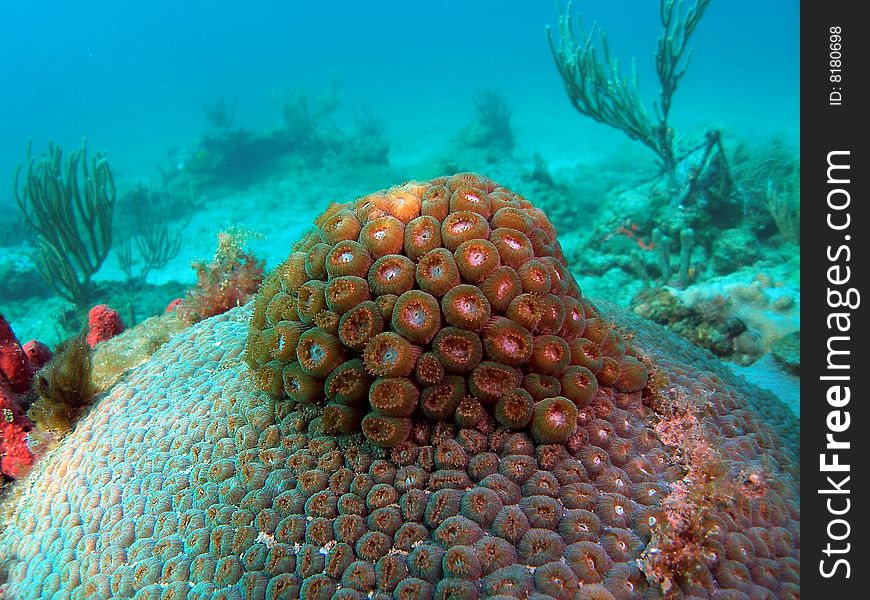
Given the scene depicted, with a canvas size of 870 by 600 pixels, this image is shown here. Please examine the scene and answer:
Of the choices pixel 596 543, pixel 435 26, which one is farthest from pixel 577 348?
pixel 435 26

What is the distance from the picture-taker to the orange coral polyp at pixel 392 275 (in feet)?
8.36

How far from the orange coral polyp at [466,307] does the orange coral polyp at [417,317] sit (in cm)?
6

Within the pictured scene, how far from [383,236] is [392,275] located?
0.25 metres

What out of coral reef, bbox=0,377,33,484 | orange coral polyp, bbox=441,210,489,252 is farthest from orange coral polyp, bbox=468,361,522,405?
coral reef, bbox=0,377,33,484

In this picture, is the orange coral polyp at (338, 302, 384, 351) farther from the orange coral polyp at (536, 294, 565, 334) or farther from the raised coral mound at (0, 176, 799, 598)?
the orange coral polyp at (536, 294, 565, 334)

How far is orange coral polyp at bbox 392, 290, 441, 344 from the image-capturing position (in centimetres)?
244

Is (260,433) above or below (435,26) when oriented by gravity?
below

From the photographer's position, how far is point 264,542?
228cm

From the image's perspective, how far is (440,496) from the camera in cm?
225

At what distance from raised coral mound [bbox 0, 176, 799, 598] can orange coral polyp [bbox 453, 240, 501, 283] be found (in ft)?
0.79

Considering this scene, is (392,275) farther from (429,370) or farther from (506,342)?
(506,342)
